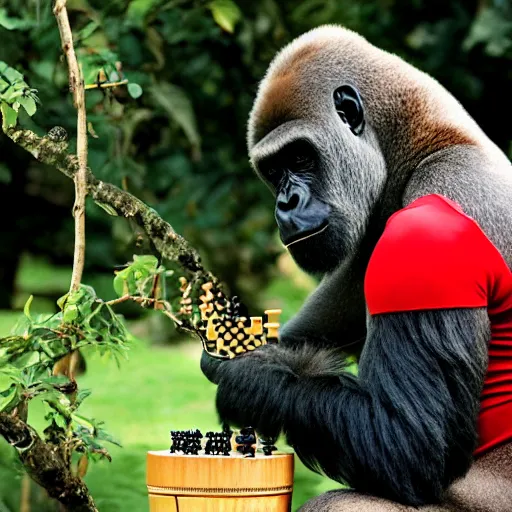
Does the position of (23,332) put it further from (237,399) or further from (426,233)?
(426,233)

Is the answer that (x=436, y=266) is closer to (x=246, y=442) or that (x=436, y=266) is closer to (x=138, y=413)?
(x=246, y=442)

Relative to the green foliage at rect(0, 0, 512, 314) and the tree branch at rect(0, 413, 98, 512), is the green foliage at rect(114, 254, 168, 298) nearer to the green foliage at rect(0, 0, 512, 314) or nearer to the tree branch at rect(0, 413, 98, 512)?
the tree branch at rect(0, 413, 98, 512)

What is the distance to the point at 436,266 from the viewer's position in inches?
101

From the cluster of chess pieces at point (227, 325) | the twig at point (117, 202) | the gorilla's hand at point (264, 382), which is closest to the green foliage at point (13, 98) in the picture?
the twig at point (117, 202)

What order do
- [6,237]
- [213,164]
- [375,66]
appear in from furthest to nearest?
1. [6,237]
2. [213,164]
3. [375,66]

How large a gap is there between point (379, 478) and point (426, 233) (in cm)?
66

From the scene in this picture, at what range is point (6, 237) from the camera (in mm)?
7242

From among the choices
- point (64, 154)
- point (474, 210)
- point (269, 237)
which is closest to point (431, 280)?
point (474, 210)

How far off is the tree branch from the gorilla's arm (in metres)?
0.56

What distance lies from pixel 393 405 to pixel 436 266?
38 centimetres

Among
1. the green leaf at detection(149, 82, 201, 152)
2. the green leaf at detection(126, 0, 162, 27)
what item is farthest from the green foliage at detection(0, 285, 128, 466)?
the green leaf at detection(149, 82, 201, 152)

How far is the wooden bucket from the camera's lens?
2512mm

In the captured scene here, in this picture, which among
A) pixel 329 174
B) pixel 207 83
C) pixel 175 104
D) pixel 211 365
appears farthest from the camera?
pixel 207 83

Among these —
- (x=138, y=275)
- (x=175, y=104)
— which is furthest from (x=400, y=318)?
(x=175, y=104)
